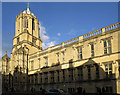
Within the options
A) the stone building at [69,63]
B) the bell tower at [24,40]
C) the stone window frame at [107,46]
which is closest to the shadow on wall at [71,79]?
the stone building at [69,63]

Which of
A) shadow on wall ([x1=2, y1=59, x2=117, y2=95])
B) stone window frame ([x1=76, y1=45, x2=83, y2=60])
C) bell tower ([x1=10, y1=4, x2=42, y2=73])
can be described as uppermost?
bell tower ([x1=10, y1=4, x2=42, y2=73])

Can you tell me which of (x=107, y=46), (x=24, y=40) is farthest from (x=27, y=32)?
(x=107, y=46)

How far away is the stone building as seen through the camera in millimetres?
25094

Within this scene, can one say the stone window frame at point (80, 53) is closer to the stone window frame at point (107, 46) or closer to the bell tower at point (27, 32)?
the stone window frame at point (107, 46)

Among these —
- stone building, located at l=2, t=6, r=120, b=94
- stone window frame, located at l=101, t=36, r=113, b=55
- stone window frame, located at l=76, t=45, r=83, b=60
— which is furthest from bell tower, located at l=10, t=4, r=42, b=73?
stone window frame, located at l=101, t=36, r=113, b=55

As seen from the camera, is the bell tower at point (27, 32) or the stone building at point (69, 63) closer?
the stone building at point (69, 63)

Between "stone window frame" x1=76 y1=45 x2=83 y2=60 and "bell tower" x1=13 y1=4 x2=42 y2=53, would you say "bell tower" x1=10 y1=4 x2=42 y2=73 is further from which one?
"stone window frame" x1=76 y1=45 x2=83 y2=60

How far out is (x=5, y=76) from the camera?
56.0 metres

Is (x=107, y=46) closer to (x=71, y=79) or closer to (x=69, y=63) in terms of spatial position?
(x=69, y=63)

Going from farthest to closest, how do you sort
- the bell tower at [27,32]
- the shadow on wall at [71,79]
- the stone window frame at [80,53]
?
the bell tower at [27,32], the stone window frame at [80,53], the shadow on wall at [71,79]

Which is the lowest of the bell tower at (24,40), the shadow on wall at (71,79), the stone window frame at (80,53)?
the shadow on wall at (71,79)

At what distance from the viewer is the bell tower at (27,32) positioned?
47.8 meters

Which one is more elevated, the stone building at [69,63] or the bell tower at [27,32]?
the bell tower at [27,32]

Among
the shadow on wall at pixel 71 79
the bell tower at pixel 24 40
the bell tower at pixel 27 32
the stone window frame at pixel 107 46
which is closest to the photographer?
the shadow on wall at pixel 71 79
